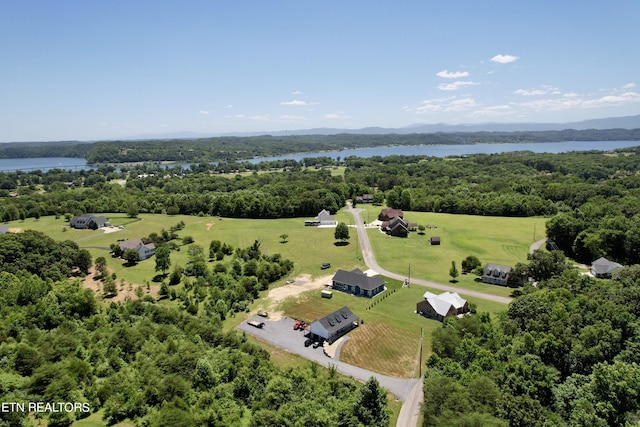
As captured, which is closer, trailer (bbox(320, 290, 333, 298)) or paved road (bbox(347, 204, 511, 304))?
paved road (bbox(347, 204, 511, 304))

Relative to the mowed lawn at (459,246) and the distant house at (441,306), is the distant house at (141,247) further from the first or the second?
the distant house at (441,306)

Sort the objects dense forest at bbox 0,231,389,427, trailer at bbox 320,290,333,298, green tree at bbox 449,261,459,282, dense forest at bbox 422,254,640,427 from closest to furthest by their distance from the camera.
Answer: dense forest at bbox 422,254,640,427 < dense forest at bbox 0,231,389,427 < trailer at bbox 320,290,333,298 < green tree at bbox 449,261,459,282

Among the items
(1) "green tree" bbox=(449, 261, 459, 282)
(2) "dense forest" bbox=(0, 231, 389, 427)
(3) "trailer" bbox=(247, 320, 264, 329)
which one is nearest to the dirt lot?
(3) "trailer" bbox=(247, 320, 264, 329)

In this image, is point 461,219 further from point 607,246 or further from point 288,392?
point 288,392

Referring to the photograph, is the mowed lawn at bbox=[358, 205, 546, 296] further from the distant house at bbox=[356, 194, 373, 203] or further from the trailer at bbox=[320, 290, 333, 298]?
the distant house at bbox=[356, 194, 373, 203]

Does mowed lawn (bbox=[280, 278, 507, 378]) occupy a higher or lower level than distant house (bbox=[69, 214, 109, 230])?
lower

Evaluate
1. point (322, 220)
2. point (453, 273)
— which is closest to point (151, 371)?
point (453, 273)
